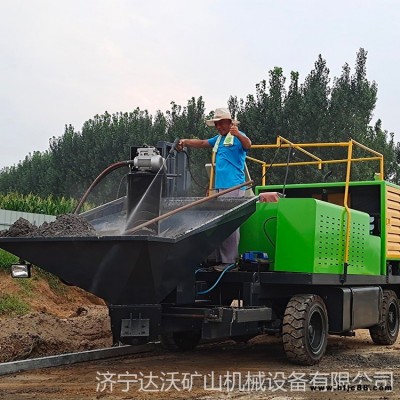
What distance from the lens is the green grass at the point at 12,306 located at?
11.7m

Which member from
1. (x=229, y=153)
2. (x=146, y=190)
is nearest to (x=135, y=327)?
(x=146, y=190)

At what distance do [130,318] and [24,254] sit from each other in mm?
1225

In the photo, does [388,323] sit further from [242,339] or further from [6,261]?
[6,261]

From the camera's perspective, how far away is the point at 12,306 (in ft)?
39.3

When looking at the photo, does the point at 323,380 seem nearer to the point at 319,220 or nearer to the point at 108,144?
the point at 319,220

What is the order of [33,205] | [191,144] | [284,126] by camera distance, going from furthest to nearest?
1. [284,126]
2. [33,205]
3. [191,144]

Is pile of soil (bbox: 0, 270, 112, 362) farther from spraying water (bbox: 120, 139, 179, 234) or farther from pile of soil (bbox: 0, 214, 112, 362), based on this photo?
spraying water (bbox: 120, 139, 179, 234)

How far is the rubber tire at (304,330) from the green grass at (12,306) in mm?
5722

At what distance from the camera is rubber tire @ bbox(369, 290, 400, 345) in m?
10.0

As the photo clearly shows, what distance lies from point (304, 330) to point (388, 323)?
3.08 meters

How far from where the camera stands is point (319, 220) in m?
7.77

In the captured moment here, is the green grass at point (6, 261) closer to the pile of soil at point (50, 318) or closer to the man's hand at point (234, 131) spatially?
the pile of soil at point (50, 318)

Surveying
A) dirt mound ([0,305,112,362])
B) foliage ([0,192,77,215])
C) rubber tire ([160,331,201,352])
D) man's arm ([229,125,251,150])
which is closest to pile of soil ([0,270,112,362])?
dirt mound ([0,305,112,362])

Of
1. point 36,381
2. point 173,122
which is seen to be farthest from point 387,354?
point 173,122
